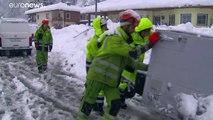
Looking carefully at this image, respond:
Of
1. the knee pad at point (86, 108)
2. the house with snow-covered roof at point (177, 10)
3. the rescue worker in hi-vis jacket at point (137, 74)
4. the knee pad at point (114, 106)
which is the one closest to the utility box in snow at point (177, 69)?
the rescue worker in hi-vis jacket at point (137, 74)

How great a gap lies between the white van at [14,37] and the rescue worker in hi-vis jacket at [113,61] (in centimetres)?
1186

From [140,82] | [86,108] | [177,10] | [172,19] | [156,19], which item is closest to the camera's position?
[86,108]

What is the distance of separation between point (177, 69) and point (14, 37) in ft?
41.4

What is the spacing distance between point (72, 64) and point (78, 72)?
1.51 metres

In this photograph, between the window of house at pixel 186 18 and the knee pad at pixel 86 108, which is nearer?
the knee pad at pixel 86 108

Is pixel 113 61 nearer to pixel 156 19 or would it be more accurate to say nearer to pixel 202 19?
pixel 202 19

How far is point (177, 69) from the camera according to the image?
4527mm

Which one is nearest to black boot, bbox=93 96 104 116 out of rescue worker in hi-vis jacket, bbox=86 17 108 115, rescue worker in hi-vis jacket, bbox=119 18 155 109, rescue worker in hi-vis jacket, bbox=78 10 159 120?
rescue worker in hi-vis jacket, bbox=86 17 108 115

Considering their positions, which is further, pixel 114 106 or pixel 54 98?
pixel 54 98

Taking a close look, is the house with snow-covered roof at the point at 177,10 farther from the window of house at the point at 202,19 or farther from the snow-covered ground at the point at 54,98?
the snow-covered ground at the point at 54,98

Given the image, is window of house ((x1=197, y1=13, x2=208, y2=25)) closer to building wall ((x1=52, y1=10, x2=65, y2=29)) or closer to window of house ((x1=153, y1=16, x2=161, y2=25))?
window of house ((x1=153, y1=16, x2=161, y2=25))

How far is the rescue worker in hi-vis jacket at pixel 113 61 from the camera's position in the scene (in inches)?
173

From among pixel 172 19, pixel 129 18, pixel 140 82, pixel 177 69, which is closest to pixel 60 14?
pixel 172 19

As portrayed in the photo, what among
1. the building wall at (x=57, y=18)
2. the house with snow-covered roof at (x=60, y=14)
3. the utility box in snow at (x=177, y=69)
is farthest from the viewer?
the building wall at (x=57, y=18)
